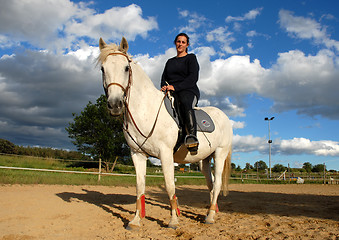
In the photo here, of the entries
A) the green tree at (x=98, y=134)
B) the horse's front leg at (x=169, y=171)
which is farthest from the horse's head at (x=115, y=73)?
the green tree at (x=98, y=134)

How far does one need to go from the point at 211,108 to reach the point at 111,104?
3.01m

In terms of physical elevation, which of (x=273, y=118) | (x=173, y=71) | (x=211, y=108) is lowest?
(x=211, y=108)

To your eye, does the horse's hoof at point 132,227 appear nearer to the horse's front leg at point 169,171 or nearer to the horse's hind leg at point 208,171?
the horse's front leg at point 169,171

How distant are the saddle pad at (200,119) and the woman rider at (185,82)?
19cm

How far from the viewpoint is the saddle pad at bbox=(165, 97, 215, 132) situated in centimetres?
407

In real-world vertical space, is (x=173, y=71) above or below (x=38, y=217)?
above

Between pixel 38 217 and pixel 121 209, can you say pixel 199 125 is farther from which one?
pixel 38 217

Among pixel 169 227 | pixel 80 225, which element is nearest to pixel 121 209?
pixel 80 225

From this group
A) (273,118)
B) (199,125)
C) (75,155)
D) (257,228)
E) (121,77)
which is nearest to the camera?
(121,77)

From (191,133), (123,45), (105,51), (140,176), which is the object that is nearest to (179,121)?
(191,133)

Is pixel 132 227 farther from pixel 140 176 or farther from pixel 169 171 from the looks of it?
pixel 169 171

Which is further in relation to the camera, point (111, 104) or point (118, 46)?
point (118, 46)

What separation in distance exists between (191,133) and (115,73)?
1.61 metres

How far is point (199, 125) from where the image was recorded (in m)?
4.44
